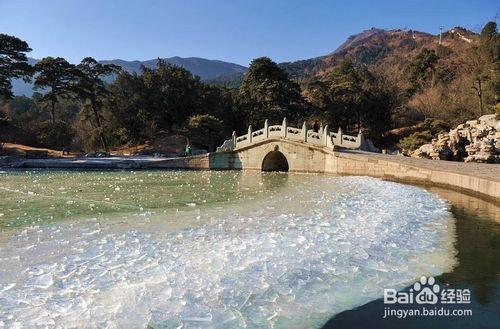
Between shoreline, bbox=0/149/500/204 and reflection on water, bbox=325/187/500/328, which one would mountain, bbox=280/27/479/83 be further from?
reflection on water, bbox=325/187/500/328

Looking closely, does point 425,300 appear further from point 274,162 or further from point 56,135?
point 56,135

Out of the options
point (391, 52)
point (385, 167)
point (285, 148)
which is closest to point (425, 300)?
point (385, 167)

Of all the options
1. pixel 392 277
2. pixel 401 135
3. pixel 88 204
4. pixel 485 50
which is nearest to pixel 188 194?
pixel 88 204

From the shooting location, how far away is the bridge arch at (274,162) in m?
24.9

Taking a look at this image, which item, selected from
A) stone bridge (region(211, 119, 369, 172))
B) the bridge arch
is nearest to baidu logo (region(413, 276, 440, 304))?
stone bridge (region(211, 119, 369, 172))

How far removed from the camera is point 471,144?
19.8m

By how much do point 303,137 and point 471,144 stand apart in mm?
8081

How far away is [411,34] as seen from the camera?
351 ft

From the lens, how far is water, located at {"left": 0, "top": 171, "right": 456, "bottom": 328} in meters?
4.45

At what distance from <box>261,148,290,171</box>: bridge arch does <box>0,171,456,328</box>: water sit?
1345 cm

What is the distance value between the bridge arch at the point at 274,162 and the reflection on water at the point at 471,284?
53.2ft

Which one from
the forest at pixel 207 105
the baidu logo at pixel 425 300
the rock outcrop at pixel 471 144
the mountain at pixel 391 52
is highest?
the mountain at pixel 391 52

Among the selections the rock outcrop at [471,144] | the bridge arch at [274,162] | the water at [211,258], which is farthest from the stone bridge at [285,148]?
the water at [211,258]

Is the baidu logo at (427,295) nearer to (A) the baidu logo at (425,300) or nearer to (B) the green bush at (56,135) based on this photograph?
(A) the baidu logo at (425,300)
